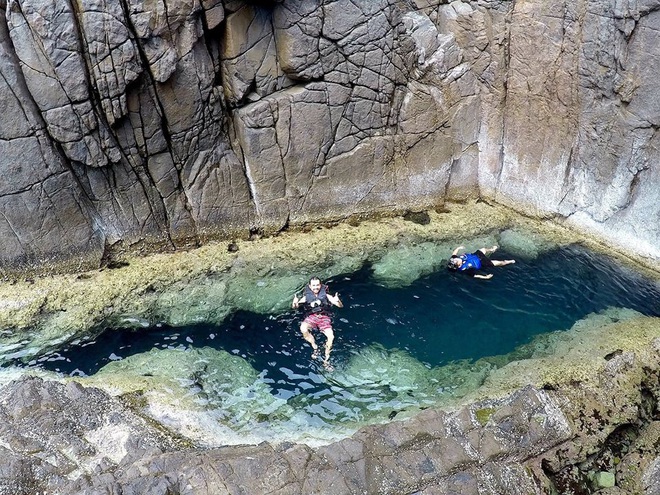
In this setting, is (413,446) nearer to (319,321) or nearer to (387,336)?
(387,336)

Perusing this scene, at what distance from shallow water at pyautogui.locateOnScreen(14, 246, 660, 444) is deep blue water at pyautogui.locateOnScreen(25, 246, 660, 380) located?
2 centimetres

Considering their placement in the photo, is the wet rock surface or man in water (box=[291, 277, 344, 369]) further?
man in water (box=[291, 277, 344, 369])

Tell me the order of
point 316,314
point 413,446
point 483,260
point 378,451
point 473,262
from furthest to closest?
point 483,260 → point 473,262 → point 316,314 → point 413,446 → point 378,451

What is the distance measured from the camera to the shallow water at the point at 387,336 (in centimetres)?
966

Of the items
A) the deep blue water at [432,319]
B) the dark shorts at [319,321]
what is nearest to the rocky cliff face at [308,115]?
the deep blue water at [432,319]

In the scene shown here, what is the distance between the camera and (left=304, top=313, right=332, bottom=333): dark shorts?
10.9 metres

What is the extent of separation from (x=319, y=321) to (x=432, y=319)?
2410 millimetres

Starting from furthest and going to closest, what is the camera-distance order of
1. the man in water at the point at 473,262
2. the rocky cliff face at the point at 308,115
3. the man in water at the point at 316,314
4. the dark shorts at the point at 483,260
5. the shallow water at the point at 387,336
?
the dark shorts at the point at 483,260, the man in water at the point at 473,262, the rocky cliff face at the point at 308,115, the man in water at the point at 316,314, the shallow water at the point at 387,336

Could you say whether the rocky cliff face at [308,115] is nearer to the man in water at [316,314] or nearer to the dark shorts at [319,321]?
the man in water at [316,314]

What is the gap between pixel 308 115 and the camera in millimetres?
13062

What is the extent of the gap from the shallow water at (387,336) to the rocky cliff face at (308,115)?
187cm

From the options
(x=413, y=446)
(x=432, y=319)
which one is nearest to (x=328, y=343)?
(x=432, y=319)

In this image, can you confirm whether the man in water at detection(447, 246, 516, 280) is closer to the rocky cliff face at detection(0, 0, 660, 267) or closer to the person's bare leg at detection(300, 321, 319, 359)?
the rocky cliff face at detection(0, 0, 660, 267)

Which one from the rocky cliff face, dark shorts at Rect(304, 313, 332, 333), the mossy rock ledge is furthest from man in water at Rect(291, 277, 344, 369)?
the rocky cliff face
